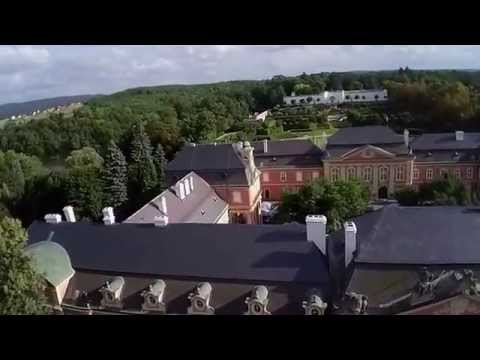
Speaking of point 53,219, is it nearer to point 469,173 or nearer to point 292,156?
point 292,156

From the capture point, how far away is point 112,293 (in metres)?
7.61

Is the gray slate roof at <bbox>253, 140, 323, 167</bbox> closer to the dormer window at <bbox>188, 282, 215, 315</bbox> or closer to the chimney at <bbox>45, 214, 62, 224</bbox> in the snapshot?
the chimney at <bbox>45, 214, 62, 224</bbox>

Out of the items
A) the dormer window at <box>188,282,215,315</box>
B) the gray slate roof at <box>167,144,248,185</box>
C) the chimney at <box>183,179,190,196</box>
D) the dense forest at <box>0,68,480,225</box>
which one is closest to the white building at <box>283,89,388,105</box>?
the dense forest at <box>0,68,480,225</box>

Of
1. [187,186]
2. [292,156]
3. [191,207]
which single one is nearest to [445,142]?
[292,156]

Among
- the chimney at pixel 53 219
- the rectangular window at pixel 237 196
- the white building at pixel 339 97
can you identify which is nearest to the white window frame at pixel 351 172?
the rectangular window at pixel 237 196

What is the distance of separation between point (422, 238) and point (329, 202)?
4.71 metres

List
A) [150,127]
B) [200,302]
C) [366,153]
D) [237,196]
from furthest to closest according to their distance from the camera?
[150,127] → [366,153] → [237,196] → [200,302]

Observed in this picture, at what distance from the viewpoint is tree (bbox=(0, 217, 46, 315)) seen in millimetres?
4121

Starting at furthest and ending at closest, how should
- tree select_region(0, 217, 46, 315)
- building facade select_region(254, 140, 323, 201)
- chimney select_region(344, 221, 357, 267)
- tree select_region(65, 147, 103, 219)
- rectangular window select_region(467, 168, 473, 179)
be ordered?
1. building facade select_region(254, 140, 323, 201)
2. rectangular window select_region(467, 168, 473, 179)
3. tree select_region(65, 147, 103, 219)
4. chimney select_region(344, 221, 357, 267)
5. tree select_region(0, 217, 46, 315)

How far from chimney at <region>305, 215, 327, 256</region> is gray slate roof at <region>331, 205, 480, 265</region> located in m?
0.59

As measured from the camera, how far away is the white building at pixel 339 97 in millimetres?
31056

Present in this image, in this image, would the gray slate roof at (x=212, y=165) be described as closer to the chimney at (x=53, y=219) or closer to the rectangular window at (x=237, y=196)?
the rectangular window at (x=237, y=196)

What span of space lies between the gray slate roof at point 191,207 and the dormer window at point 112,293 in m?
→ 2.91
